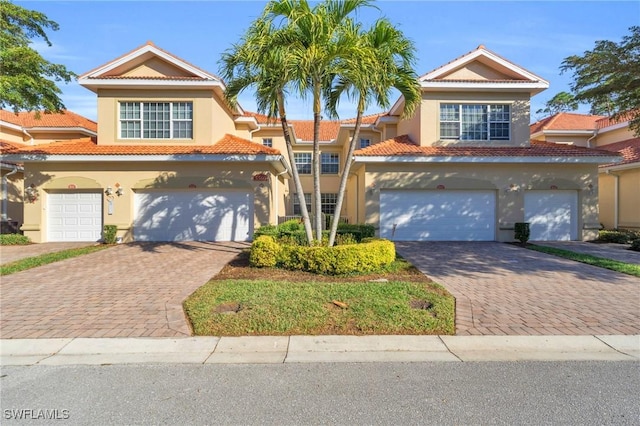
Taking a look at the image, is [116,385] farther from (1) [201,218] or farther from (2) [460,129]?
(2) [460,129]

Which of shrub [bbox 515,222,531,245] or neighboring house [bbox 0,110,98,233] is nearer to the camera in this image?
shrub [bbox 515,222,531,245]

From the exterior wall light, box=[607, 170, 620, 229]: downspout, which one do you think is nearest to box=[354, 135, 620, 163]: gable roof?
box=[607, 170, 620, 229]: downspout

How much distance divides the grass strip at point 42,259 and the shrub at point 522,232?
1584cm

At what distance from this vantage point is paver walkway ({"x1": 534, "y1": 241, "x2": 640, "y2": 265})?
1156cm

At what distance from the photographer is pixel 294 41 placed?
342 inches

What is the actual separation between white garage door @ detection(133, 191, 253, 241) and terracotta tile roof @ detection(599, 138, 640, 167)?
686 inches

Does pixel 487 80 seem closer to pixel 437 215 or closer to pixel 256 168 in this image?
pixel 437 215

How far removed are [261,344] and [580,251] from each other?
12415 mm

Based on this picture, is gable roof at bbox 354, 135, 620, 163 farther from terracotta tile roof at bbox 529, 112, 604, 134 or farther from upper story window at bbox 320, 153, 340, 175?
upper story window at bbox 320, 153, 340, 175

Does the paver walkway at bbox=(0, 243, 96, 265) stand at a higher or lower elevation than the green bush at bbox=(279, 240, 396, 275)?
lower

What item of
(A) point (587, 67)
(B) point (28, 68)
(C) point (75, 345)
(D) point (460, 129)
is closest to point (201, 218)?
(B) point (28, 68)

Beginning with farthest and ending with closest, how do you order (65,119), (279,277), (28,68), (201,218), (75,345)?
(65,119)
(201,218)
(28,68)
(279,277)
(75,345)

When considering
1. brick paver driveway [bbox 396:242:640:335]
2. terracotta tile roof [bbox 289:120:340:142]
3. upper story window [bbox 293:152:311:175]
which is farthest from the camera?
terracotta tile roof [bbox 289:120:340:142]

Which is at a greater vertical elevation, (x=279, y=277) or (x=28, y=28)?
(x=28, y=28)
